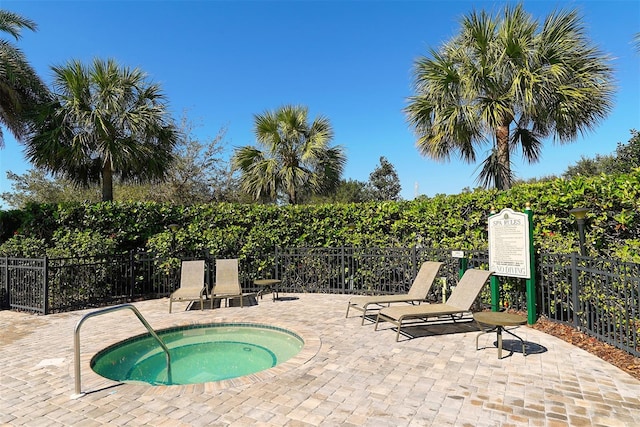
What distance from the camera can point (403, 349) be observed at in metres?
4.84

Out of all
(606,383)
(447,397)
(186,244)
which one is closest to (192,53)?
(186,244)

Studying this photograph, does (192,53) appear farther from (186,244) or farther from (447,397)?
(447,397)

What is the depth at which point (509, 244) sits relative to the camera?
622cm

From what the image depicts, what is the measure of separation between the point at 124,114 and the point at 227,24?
4298 mm

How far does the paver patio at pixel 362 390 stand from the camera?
117 inches

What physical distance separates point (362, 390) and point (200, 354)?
309cm

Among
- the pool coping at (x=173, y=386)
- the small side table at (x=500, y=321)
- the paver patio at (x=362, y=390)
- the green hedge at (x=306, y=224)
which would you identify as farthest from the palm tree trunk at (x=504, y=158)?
the pool coping at (x=173, y=386)

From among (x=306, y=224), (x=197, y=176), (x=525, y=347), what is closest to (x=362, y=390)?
(x=525, y=347)

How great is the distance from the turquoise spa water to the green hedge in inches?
154

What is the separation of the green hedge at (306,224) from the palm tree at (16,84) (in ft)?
13.1

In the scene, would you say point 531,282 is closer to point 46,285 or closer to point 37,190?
point 46,285

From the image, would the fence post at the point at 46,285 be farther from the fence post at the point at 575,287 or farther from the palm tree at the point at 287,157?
the fence post at the point at 575,287

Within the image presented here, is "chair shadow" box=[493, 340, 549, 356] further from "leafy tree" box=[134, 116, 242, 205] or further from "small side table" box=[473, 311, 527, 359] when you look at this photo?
"leafy tree" box=[134, 116, 242, 205]

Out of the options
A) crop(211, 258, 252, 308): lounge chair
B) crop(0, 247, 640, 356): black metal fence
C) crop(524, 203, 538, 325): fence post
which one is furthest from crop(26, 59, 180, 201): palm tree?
→ crop(524, 203, 538, 325): fence post
